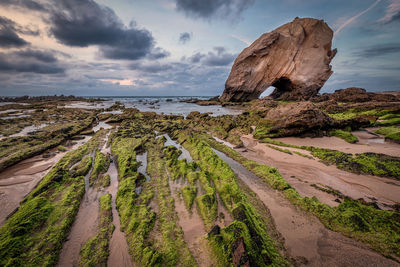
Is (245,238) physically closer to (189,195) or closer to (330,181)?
(189,195)

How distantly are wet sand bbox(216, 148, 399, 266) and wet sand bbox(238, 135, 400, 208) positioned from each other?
1.14 meters

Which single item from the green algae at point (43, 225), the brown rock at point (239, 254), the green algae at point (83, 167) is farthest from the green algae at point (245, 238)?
the green algae at point (83, 167)

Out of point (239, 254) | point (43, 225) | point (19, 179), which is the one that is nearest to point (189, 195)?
point (239, 254)

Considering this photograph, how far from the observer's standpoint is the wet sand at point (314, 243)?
2.68 m

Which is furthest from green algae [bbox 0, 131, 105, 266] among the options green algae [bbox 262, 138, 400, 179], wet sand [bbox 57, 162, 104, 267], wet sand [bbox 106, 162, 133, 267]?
green algae [bbox 262, 138, 400, 179]

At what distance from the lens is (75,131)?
1165 cm

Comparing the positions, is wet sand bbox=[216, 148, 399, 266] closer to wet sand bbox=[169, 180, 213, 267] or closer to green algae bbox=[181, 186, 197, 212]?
wet sand bbox=[169, 180, 213, 267]

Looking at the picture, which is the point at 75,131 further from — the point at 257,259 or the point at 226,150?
the point at 257,259

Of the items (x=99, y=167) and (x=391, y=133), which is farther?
(x=391, y=133)

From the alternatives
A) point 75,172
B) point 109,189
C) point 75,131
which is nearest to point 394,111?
point 109,189

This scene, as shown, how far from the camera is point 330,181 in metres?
5.13

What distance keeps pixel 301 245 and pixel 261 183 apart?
2.33 meters

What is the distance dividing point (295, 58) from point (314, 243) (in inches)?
1976

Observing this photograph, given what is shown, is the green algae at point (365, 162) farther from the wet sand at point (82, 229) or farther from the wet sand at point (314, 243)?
the wet sand at point (82, 229)
